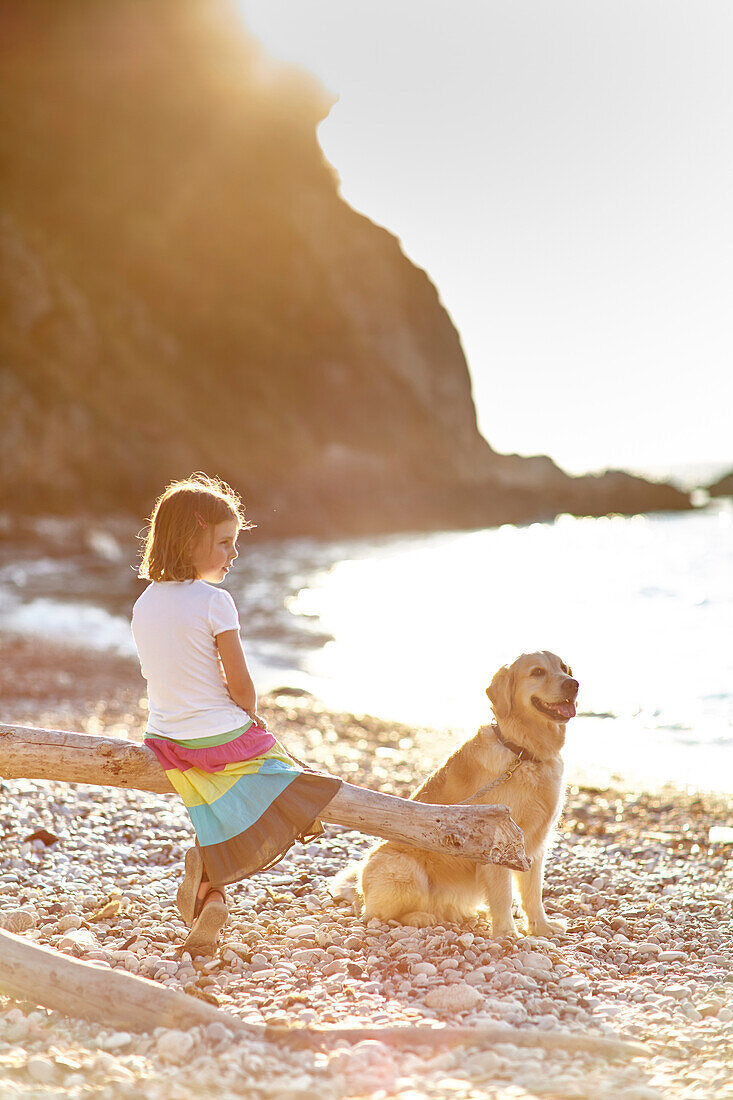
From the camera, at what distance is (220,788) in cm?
371

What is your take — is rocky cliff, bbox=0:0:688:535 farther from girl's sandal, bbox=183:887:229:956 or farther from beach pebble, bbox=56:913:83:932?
girl's sandal, bbox=183:887:229:956

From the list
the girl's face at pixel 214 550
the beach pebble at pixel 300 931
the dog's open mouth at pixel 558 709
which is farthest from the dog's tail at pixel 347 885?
the girl's face at pixel 214 550

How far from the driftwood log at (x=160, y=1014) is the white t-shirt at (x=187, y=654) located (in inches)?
37.6

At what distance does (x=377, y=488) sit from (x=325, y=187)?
69.0ft

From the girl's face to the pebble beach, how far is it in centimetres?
159

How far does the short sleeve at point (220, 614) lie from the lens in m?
3.59

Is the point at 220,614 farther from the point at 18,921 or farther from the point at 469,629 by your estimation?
the point at 469,629

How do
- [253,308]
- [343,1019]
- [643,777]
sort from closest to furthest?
[343,1019] < [643,777] < [253,308]

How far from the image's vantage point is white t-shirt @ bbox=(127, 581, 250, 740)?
360 cm

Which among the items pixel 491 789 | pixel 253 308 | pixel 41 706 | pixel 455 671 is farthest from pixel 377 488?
pixel 491 789

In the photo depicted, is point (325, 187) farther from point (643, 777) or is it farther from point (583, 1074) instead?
point (583, 1074)

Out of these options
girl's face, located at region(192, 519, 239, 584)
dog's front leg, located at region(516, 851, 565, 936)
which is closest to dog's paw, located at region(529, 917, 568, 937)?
dog's front leg, located at region(516, 851, 565, 936)

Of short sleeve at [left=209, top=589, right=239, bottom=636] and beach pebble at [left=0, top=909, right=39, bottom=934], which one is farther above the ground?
short sleeve at [left=209, top=589, right=239, bottom=636]

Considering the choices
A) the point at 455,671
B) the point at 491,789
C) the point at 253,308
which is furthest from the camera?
the point at 253,308
